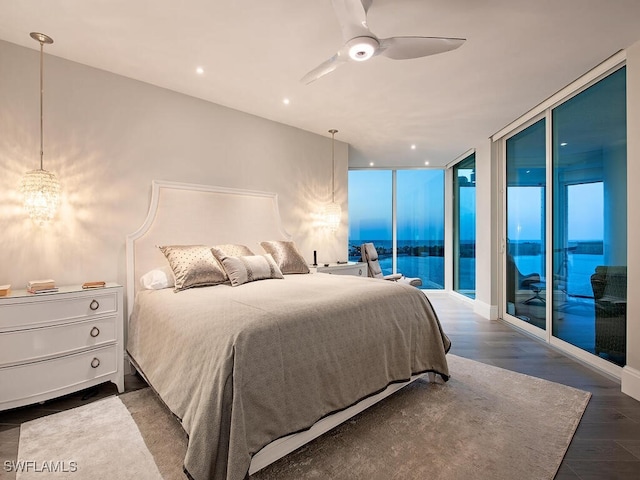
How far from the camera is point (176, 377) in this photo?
182 cm

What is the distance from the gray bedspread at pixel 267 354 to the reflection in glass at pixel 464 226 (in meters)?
3.83

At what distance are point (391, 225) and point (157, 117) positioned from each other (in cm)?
500

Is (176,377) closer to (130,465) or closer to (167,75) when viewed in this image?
(130,465)

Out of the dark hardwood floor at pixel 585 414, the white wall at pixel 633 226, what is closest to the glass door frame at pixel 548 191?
the dark hardwood floor at pixel 585 414

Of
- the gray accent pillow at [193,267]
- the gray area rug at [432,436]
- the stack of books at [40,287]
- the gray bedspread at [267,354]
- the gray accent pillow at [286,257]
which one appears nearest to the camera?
the gray bedspread at [267,354]

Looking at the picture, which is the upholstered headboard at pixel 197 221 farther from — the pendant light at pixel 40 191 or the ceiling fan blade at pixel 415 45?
the ceiling fan blade at pixel 415 45

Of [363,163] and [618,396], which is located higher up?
[363,163]

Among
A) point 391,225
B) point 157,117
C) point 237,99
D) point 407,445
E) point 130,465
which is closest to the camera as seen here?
point 130,465

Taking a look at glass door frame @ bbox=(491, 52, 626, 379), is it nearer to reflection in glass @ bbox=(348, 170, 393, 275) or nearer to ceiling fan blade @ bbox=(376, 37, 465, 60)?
ceiling fan blade @ bbox=(376, 37, 465, 60)

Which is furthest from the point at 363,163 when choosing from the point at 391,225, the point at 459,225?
the point at 459,225

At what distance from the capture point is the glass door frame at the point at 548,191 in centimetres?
292

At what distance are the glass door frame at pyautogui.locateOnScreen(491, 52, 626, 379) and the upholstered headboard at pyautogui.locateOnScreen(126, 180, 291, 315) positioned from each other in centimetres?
315

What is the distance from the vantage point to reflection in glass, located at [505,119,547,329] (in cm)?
394

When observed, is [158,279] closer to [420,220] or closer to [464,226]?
[464,226]
